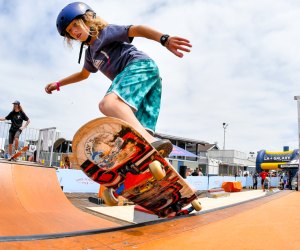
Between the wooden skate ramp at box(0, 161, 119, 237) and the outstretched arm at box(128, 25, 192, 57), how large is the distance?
5.60 ft

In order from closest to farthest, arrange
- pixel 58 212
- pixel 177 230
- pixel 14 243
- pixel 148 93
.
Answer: pixel 14 243, pixel 177 230, pixel 148 93, pixel 58 212

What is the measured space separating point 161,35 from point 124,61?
370mm

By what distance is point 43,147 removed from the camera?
8406 millimetres

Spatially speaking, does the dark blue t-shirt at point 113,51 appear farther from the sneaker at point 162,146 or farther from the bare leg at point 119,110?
the sneaker at point 162,146

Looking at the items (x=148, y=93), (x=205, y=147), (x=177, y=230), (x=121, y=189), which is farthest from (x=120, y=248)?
(x=205, y=147)

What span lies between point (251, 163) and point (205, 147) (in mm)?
10714

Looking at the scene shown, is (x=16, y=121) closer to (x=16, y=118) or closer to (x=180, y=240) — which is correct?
(x=16, y=118)

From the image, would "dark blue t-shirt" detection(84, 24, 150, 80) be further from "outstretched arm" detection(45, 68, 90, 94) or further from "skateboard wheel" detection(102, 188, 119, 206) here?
"skateboard wheel" detection(102, 188, 119, 206)

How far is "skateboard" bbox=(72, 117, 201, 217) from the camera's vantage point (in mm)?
1753

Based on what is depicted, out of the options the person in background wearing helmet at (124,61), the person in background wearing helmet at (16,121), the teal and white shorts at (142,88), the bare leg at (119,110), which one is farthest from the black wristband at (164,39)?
the person in background wearing helmet at (16,121)

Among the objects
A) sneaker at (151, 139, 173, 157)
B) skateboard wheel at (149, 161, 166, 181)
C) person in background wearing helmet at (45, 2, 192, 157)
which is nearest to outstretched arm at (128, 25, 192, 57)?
person in background wearing helmet at (45, 2, 192, 157)

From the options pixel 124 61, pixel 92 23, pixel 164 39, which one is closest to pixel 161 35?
pixel 164 39

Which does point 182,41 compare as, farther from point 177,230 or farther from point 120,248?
point 120,248

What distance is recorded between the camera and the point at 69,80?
2.78 metres
